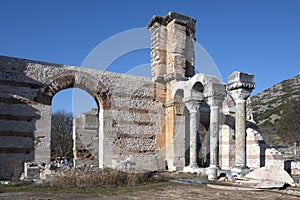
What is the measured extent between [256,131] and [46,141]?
986cm

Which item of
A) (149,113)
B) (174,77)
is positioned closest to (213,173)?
(149,113)

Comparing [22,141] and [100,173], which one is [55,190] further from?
[22,141]

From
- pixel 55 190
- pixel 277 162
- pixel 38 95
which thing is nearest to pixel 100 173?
pixel 55 190

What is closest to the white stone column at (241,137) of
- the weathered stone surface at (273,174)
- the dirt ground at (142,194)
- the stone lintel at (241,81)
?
the stone lintel at (241,81)

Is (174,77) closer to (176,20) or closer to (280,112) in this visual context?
(176,20)

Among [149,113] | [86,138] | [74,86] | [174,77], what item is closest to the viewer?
[74,86]

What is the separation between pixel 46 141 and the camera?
42.4 feet

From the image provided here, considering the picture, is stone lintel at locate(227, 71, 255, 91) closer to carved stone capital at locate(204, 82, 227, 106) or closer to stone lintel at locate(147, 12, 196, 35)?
carved stone capital at locate(204, 82, 227, 106)

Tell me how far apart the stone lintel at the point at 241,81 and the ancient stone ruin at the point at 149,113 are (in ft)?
0.12

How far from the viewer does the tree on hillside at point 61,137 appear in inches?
1160

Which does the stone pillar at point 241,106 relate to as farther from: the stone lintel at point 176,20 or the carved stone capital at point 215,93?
the stone lintel at point 176,20

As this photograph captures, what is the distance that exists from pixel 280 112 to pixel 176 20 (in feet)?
150

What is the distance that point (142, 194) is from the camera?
25.6 ft

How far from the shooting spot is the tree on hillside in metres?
29.5
